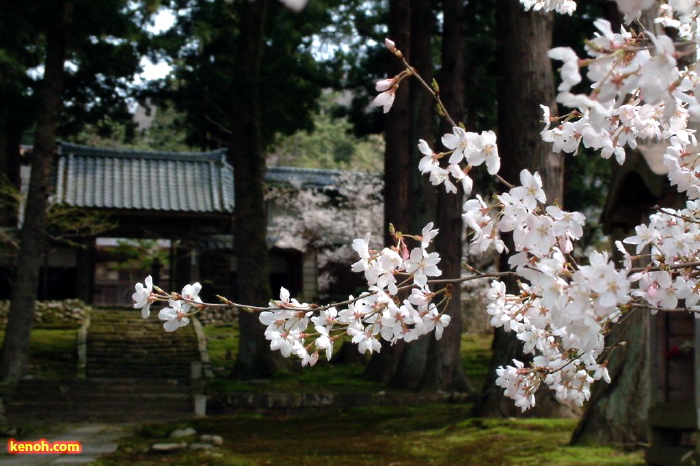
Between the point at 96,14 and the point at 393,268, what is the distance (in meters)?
12.9

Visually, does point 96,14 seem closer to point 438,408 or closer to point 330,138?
point 438,408

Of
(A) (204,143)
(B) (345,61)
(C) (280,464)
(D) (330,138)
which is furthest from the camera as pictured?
(D) (330,138)

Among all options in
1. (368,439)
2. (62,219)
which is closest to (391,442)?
(368,439)

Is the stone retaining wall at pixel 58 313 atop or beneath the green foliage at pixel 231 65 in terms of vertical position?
beneath

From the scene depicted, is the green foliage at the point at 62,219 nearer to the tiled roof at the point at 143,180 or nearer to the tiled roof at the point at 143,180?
the tiled roof at the point at 143,180

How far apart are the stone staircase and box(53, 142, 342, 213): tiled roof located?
3902mm

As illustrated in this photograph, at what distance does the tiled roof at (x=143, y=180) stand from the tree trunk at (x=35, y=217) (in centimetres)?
704

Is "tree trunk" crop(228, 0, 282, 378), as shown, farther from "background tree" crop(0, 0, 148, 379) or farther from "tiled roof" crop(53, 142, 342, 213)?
"tiled roof" crop(53, 142, 342, 213)

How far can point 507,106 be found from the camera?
9.31 meters

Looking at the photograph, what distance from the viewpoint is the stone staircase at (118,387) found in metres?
13.0

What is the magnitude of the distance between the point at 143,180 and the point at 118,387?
10041 mm

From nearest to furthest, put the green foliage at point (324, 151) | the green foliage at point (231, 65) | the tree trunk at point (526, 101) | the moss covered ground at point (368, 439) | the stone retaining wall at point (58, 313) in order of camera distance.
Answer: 1. the moss covered ground at point (368, 439)
2. the tree trunk at point (526, 101)
3. the green foliage at point (231, 65)
4. the stone retaining wall at point (58, 313)
5. the green foliage at point (324, 151)

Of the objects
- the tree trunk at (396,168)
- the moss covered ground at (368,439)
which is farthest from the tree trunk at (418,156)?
the moss covered ground at (368,439)

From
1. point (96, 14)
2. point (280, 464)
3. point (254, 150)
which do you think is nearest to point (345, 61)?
point (254, 150)
